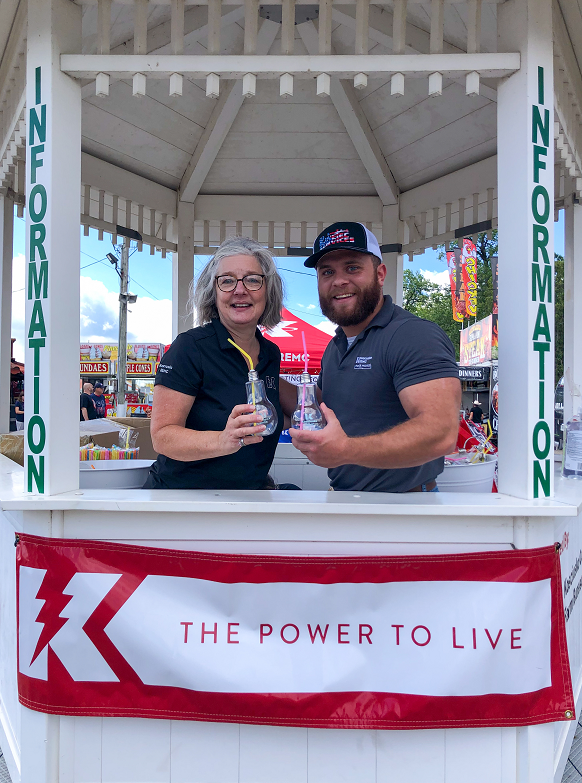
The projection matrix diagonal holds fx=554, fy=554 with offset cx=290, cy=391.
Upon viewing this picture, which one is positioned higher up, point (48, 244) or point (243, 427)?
point (48, 244)

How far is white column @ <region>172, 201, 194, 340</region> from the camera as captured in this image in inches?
183

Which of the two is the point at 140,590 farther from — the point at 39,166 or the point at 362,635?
the point at 39,166

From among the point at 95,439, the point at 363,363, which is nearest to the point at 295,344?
the point at 95,439

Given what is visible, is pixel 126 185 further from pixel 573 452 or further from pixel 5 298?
pixel 573 452

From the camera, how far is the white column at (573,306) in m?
3.39

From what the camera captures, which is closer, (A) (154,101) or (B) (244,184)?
(A) (154,101)

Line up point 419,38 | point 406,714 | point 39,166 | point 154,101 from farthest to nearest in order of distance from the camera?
point 154,101 < point 419,38 < point 39,166 < point 406,714

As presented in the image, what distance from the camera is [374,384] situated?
2025 mm

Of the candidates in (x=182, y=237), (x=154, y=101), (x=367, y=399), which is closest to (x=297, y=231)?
(x=182, y=237)

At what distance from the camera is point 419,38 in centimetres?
308

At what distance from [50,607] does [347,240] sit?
1667 millimetres

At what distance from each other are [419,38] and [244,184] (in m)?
1.95

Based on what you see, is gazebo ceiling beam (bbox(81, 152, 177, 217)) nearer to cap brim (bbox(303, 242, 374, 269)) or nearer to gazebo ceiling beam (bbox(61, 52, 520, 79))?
gazebo ceiling beam (bbox(61, 52, 520, 79))

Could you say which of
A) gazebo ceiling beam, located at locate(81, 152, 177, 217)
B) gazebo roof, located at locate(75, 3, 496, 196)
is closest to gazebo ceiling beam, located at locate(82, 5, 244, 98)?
gazebo roof, located at locate(75, 3, 496, 196)
